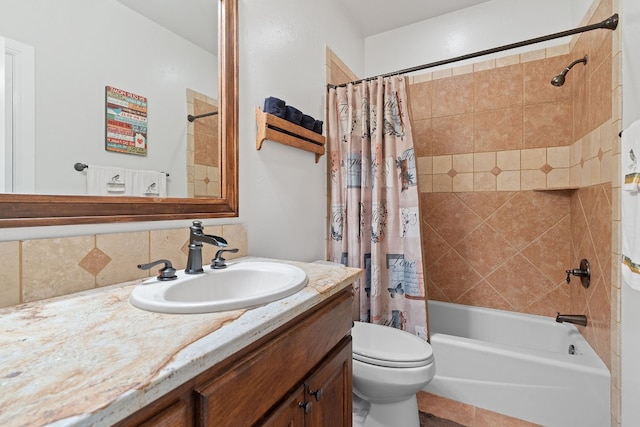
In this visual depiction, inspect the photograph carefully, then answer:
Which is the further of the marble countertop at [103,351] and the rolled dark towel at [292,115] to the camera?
the rolled dark towel at [292,115]

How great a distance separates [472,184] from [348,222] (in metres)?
1.07

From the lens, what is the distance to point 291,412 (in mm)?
670

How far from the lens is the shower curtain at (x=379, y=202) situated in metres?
1.68

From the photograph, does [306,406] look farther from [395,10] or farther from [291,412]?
[395,10]

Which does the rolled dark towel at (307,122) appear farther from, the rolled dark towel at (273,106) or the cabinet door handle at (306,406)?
the cabinet door handle at (306,406)

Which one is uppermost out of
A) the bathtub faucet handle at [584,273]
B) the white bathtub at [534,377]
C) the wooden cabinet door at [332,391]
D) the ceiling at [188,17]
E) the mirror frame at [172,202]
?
the ceiling at [188,17]

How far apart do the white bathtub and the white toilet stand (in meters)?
0.45

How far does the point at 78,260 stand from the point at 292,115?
1105 mm

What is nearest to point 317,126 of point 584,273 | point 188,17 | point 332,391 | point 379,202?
point 379,202

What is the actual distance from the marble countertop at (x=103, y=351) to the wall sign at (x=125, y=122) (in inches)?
17.5

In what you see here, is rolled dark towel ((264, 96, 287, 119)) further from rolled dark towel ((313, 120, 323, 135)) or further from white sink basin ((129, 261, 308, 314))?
white sink basin ((129, 261, 308, 314))

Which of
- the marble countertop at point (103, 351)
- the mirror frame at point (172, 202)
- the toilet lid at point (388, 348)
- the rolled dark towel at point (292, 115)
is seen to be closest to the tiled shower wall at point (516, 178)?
the rolled dark towel at point (292, 115)

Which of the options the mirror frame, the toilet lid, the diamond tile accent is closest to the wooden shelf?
the mirror frame

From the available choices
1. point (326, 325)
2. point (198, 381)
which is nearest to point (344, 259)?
point (326, 325)
